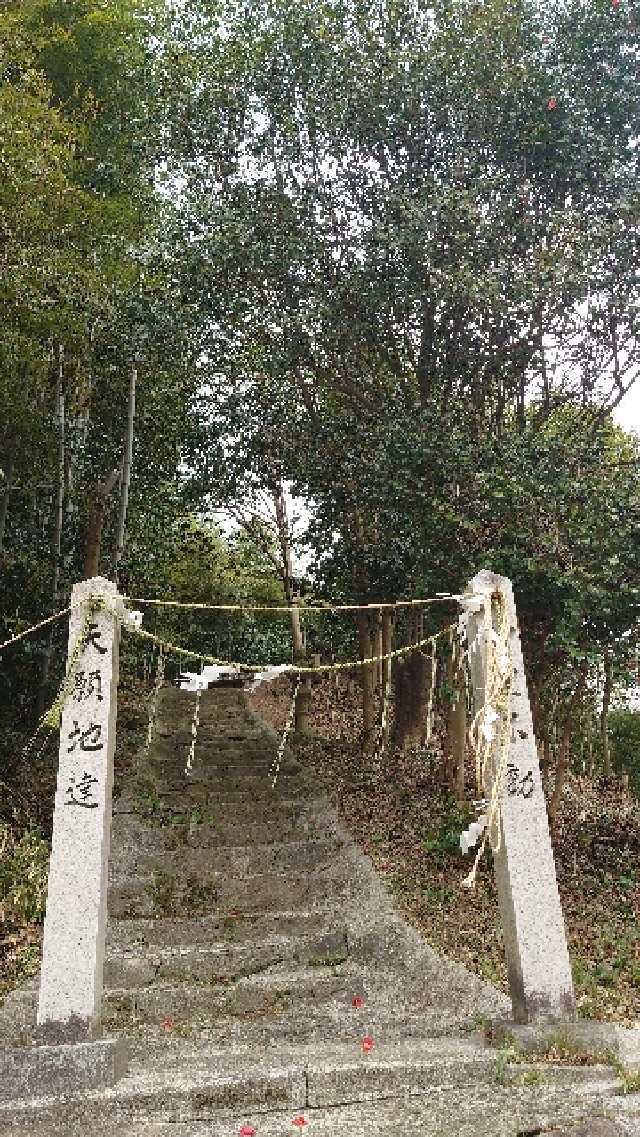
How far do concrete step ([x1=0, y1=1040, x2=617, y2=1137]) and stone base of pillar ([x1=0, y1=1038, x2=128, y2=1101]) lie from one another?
49 millimetres

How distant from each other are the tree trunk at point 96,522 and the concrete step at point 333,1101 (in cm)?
561

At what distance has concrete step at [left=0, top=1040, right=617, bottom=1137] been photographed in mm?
2861

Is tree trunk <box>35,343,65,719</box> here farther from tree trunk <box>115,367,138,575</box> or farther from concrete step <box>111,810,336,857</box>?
concrete step <box>111,810,336,857</box>

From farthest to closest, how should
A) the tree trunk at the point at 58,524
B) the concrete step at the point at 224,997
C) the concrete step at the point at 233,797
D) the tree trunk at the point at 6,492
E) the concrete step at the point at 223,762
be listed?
the concrete step at the point at 223,762
the concrete step at the point at 233,797
the tree trunk at the point at 6,492
the tree trunk at the point at 58,524
the concrete step at the point at 224,997

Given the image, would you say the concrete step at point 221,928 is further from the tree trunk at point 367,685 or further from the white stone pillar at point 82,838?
the tree trunk at point 367,685

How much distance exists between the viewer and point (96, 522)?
27.6 ft

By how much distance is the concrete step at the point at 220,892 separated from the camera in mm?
6188

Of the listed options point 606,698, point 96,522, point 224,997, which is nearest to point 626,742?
point 606,698

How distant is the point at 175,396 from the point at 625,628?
4.97 m

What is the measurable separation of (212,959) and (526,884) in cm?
243

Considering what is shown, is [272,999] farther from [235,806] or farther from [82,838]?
[235,806]

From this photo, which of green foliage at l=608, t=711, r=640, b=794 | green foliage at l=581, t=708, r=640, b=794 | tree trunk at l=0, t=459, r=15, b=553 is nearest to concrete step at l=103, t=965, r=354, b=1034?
tree trunk at l=0, t=459, r=15, b=553

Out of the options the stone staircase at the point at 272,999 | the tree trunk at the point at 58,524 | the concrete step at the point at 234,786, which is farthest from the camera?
the concrete step at the point at 234,786

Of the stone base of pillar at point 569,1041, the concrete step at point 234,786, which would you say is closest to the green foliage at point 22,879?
the concrete step at point 234,786
